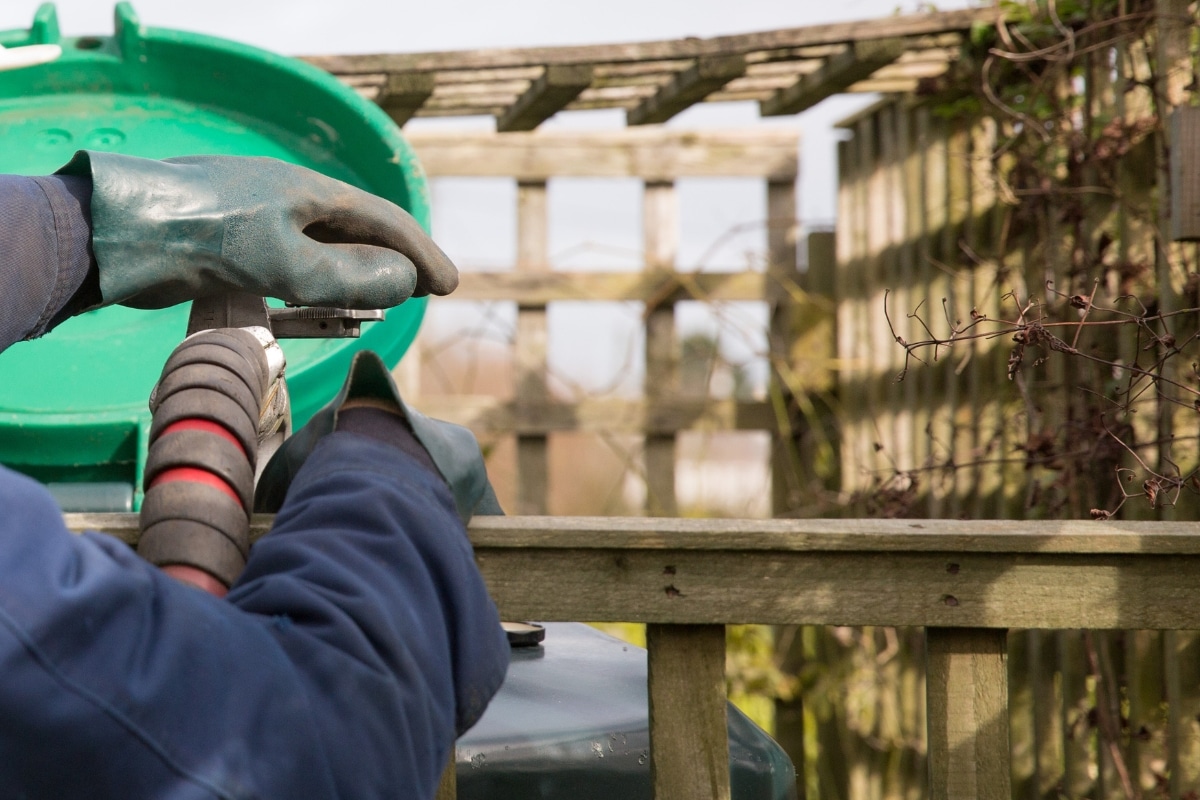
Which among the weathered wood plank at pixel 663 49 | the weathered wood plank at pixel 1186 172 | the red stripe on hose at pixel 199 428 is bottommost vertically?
the red stripe on hose at pixel 199 428

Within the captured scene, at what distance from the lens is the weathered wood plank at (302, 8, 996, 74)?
3.44 metres

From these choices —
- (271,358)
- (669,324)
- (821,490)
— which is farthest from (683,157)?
(271,358)

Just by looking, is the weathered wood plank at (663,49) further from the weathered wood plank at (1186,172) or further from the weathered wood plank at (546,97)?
the weathered wood plank at (1186,172)

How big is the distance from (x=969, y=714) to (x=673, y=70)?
9.68ft

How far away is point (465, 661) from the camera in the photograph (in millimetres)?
758

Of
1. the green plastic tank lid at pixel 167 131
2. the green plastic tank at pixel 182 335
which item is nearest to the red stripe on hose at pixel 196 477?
the green plastic tank at pixel 182 335

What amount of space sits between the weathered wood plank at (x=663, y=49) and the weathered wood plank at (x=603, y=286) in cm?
105

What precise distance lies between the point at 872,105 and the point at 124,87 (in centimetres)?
291

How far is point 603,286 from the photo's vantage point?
459 cm

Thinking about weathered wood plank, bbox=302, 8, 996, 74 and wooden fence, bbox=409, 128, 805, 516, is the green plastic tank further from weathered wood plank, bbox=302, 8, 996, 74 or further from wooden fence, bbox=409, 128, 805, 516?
wooden fence, bbox=409, 128, 805, 516

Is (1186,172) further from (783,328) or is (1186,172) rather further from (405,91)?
(783,328)

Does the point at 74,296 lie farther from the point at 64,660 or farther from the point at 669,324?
the point at 669,324

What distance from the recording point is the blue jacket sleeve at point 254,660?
606 millimetres

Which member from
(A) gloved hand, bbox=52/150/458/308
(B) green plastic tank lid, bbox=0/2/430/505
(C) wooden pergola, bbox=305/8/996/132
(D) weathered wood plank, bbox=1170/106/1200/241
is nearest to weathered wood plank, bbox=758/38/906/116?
(C) wooden pergola, bbox=305/8/996/132
